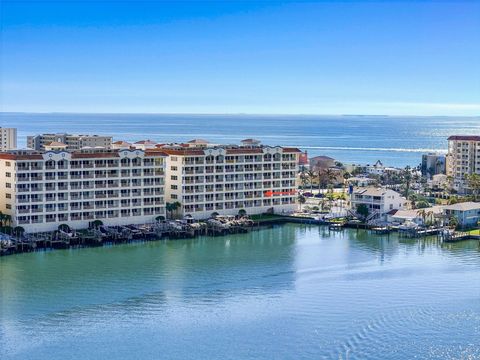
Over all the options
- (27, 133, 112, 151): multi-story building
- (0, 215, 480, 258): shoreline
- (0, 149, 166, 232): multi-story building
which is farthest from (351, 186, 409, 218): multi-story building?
A: (27, 133, 112, 151): multi-story building

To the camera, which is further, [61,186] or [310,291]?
[61,186]

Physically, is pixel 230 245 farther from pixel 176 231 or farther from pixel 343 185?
pixel 343 185

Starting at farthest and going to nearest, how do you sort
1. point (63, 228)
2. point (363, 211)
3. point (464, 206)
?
1. point (363, 211)
2. point (464, 206)
3. point (63, 228)

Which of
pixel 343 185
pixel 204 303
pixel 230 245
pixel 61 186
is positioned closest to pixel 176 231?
pixel 230 245

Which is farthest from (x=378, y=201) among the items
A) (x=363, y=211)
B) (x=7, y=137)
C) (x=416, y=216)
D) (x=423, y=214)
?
(x=7, y=137)

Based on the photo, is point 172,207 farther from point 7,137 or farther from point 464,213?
point 7,137

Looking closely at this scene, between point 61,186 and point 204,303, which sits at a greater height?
point 61,186
